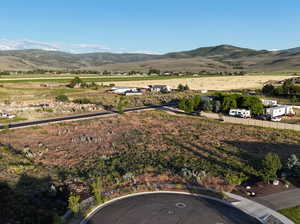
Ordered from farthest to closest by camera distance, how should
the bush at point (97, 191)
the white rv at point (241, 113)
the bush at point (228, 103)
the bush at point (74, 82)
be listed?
the bush at point (74, 82) → the bush at point (228, 103) → the white rv at point (241, 113) → the bush at point (97, 191)

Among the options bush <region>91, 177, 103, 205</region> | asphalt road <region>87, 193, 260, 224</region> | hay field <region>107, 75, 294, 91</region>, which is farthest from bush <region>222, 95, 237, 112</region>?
hay field <region>107, 75, 294, 91</region>

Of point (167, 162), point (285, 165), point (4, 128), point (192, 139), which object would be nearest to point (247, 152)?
point (285, 165)

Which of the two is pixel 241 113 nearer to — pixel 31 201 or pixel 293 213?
pixel 293 213

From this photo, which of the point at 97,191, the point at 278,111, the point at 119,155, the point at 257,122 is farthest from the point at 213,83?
the point at 97,191

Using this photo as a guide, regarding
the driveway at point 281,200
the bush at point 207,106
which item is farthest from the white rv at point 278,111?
the driveway at point 281,200

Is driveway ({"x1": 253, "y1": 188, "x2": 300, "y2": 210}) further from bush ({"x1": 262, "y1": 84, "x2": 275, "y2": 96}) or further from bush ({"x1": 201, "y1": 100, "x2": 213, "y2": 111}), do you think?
bush ({"x1": 262, "y1": 84, "x2": 275, "y2": 96})

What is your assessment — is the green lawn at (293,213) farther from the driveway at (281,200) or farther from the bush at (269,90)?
the bush at (269,90)

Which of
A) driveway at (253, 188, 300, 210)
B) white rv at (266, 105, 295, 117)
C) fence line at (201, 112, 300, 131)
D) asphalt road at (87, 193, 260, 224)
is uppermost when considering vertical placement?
white rv at (266, 105, 295, 117)
